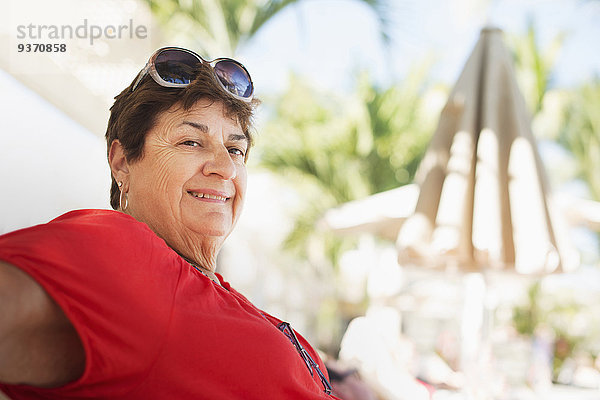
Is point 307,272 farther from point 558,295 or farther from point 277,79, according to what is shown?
point 558,295

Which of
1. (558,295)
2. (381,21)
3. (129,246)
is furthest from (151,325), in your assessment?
(558,295)

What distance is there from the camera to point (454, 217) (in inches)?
144

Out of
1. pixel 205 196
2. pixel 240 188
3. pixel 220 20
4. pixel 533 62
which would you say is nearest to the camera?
pixel 205 196

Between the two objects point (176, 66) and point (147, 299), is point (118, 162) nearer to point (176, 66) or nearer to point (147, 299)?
point (176, 66)

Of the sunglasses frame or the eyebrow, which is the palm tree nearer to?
the eyebrow

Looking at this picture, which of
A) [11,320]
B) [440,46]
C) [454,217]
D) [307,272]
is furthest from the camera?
[440,46]

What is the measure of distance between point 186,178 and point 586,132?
1937 cm

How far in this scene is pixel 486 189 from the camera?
368 cm

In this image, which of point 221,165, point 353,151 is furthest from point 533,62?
point 221,165

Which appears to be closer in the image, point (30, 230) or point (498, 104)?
point (30, 230)

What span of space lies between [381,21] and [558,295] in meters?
22.4

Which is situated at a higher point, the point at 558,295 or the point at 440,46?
the point at 440,46

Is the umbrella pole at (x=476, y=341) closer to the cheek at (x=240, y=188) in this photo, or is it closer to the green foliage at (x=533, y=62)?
the cheek at (x=240, y=188)

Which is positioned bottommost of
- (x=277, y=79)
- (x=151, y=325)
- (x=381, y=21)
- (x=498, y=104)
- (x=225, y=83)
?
(x=151, y=325)
